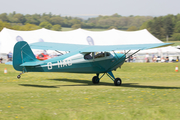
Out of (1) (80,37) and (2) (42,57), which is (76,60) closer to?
(2) (42,57)

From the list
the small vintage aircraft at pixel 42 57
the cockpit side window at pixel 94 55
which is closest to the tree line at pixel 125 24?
the small vintage aircraft at pixel 42 57

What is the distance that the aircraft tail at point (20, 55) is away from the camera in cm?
1441

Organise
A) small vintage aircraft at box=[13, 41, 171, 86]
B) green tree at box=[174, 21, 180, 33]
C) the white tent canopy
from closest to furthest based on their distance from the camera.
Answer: small vintage aircraft at box=[13, 41, 171, 86] → the white tent canopy → green tree at box=[174, 21, 180, 33]

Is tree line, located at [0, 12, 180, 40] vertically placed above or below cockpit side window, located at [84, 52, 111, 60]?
above

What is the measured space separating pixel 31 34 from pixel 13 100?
45.9m

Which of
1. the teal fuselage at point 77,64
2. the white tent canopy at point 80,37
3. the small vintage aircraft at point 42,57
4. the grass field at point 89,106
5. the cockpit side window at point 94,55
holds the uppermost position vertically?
the white tent canopy at point 80,37

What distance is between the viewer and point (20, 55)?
14602 millimetres

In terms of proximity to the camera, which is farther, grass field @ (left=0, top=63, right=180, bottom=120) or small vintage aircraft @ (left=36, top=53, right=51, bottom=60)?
small vintage aircraft @ (left=36, top=53, right=51, bottom=60)

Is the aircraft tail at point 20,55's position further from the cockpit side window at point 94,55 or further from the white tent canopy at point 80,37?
the white tent canopy at point 80,37

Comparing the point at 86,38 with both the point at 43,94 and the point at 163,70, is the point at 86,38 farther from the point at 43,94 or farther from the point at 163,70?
the point at 43,94

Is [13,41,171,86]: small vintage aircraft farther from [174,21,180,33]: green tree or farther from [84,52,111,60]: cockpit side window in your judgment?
[174,21,180,33]: green tree

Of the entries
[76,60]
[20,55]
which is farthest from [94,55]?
[20,55]

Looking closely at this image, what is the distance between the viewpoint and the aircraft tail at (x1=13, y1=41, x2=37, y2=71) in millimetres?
14414

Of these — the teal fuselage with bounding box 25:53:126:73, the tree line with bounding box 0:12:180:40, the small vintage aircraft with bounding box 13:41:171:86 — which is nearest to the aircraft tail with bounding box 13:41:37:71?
the small vintage aircraft with bounding box 13:41:171:86
